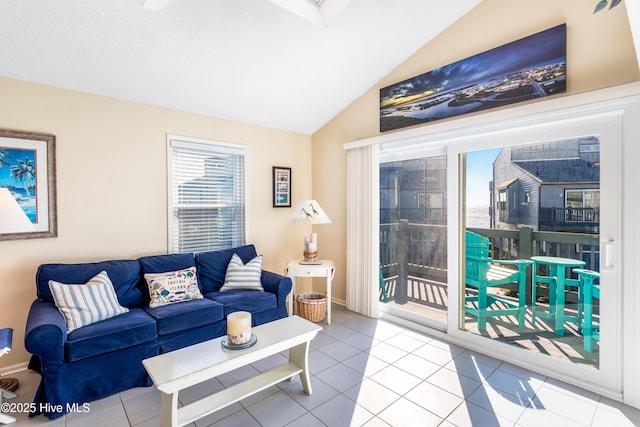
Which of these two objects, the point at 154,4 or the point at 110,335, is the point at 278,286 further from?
the point at 154,4

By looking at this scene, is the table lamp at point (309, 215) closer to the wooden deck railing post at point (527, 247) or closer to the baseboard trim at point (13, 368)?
the wooden deck railing post at point (527, 247)

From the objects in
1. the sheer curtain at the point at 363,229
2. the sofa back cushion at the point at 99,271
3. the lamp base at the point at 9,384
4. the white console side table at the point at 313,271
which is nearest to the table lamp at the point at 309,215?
the white console side table at the point at 313,271

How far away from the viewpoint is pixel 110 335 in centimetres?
229

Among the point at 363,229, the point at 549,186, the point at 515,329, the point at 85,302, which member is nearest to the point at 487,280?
the point at 515,329

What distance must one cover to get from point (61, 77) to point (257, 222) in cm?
234

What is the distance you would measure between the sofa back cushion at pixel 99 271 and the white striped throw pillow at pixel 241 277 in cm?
82

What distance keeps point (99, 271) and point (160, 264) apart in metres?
0.49

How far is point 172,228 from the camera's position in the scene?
3428 millimetres

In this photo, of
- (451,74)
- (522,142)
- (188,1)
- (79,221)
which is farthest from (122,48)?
(522,142)

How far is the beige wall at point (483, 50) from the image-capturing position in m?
2.23

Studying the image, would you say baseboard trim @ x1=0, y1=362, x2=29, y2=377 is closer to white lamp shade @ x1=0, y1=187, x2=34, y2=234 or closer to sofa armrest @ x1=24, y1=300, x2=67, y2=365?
sofa armrest @ x1=24, y1=300, x2=67, y2=365

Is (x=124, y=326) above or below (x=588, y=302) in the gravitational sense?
below

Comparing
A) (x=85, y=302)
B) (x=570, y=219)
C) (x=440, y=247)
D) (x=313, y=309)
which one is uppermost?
(x=570, y=219)

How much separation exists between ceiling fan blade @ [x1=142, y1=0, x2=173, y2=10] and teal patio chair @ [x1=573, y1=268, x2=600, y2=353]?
362cm
